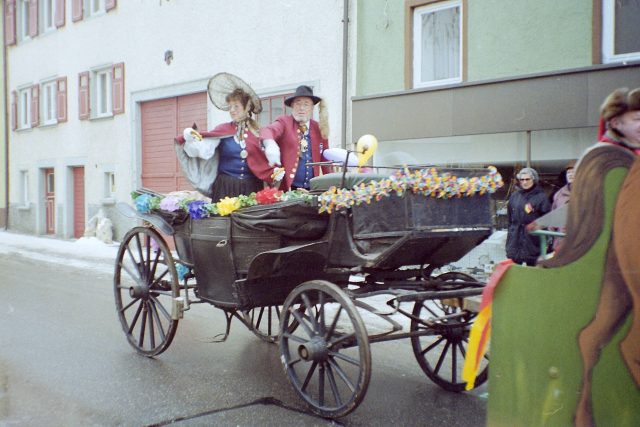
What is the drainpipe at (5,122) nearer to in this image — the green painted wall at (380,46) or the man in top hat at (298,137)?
the green painted wall at (380,46)

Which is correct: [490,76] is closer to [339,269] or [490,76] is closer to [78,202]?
[339,269]

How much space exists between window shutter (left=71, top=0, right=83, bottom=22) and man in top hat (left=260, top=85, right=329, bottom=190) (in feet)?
52.1

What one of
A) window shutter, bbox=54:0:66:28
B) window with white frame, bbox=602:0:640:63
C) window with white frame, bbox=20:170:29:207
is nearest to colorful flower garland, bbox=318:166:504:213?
window with white frame, bbox=602:0:640:63

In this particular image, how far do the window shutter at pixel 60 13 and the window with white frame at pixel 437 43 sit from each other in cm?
1301

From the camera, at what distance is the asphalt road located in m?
4.34

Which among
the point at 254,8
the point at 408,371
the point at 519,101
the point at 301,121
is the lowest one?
the point at 408,371

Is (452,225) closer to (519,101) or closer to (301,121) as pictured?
(301,121)

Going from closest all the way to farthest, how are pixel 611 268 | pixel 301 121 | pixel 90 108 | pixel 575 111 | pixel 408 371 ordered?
1. pixel 611 268
2. pixel 408 371
3. pixel 301 121
4. pixel 575 111
5. pixel 90 108

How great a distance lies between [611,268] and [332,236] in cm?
245

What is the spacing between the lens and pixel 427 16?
450 inches

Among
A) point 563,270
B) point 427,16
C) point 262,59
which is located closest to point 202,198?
point 563,270

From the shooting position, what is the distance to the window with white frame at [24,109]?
74.7ft

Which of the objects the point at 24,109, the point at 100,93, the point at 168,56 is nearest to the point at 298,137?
the point at 168,56

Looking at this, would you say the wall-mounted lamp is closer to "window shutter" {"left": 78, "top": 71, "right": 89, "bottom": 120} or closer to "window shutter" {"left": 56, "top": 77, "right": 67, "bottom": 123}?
"window shutter" {"left": 78, "top": 71, "right": 89, "bottom": 120}
